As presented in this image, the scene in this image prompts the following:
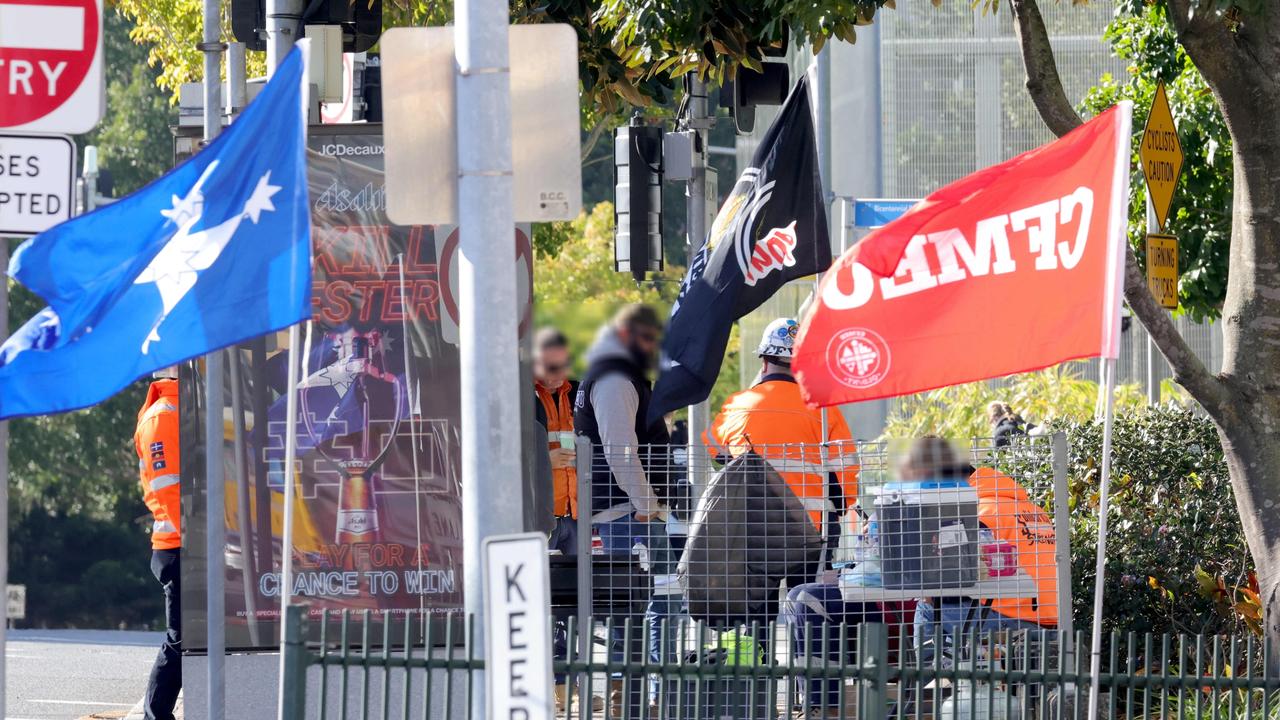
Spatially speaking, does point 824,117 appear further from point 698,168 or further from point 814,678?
point 814,678

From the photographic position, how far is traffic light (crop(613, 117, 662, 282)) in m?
11.4

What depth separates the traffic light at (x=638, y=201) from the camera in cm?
1138

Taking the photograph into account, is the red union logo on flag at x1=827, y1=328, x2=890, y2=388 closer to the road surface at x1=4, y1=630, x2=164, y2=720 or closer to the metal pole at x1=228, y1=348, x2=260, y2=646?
the metal pole at x1=228, y1=348, x2=260, y2=646

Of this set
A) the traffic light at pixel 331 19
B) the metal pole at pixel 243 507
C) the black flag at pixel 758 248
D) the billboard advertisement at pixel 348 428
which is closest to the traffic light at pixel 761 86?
the black flag at pixel 758 248

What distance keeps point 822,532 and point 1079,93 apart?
1209 centimetres

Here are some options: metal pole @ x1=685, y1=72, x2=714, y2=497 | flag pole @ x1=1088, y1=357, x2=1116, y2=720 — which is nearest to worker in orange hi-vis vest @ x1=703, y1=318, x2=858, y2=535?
flag pole @ x1=1088, y1=357, x2=1116, y2=720

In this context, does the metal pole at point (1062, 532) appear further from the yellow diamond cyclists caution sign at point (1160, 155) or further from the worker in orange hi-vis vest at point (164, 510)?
the worker in orange hi-vis vest at point (164, 510)

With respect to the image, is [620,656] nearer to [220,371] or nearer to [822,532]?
[822,532]

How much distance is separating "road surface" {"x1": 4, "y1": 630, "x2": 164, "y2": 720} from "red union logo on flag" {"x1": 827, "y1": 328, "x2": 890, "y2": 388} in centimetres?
623

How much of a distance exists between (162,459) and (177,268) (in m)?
3.02

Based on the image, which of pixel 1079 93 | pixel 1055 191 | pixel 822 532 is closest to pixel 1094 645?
pixel 1055 191

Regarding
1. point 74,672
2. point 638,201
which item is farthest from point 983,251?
point 74,672

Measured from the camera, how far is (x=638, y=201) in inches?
450

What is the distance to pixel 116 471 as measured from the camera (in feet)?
107
